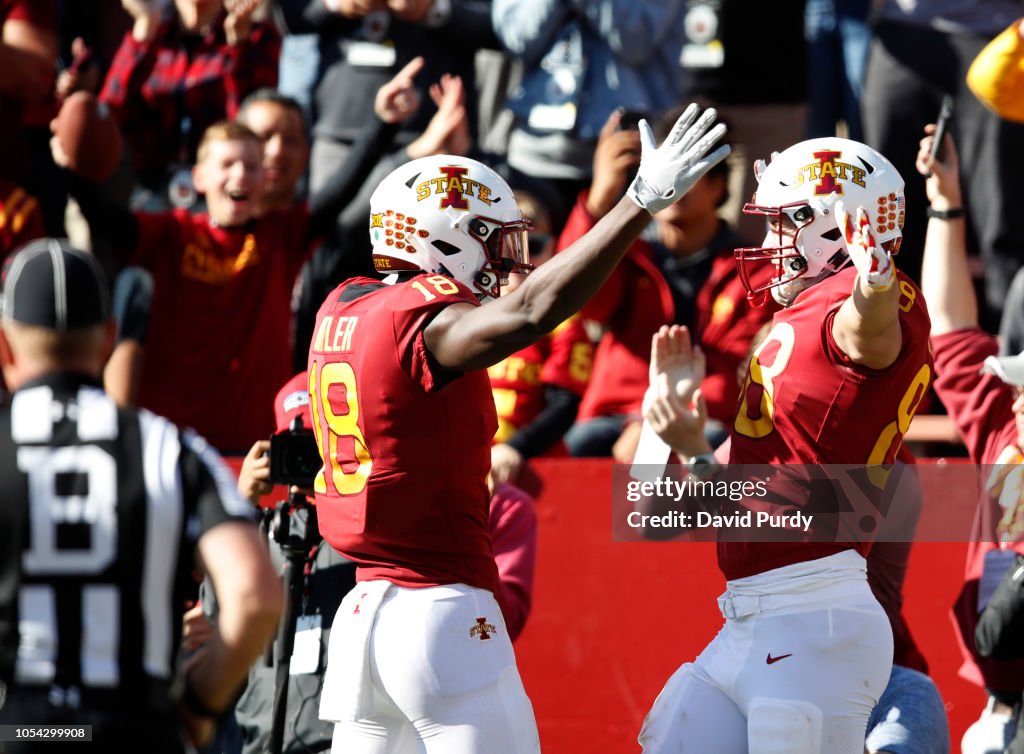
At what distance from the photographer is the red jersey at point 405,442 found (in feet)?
15.5

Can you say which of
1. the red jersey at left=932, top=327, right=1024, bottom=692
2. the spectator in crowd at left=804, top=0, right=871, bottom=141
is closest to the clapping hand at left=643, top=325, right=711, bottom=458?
the red jersey at left=932, top=327, right=1024, bottom=692

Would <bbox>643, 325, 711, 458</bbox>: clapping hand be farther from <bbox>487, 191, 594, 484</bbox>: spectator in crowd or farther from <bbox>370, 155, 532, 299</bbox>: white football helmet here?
<bbox>487, 191, 594, 484</bbox>: spectator in crowd

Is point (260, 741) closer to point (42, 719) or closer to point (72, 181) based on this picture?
point (42, 719)

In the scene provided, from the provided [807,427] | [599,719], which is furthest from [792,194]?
[599,719]

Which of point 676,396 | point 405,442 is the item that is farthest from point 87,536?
point 676,396

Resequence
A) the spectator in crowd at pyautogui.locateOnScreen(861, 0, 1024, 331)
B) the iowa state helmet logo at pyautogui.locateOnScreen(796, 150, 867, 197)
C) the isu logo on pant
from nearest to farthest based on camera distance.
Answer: the isu logo on pant → the iowa state helmet logo at pyautogui.locateOnScreen(796, 150, 867, 197) → the spectator in crowd at pyautogui.locateOnScreen(861, 0, 1024, 331)

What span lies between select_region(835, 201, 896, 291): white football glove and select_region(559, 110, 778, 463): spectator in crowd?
2922 millimetres

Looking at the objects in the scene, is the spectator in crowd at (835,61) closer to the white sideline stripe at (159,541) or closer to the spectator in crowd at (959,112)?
the spectator in crowd at (959,112)

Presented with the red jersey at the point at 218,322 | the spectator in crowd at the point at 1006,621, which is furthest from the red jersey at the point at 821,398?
the red jersey at the point at 218,322

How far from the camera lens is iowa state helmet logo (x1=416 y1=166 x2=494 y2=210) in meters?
5.11

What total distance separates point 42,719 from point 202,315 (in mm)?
4184

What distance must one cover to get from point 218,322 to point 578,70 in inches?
88.1

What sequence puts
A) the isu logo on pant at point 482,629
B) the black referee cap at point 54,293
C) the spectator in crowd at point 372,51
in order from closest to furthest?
the black referee cap at point 54,293 < the isu logo on pant at point 482,629 < the spectator in crowd at point 372,51

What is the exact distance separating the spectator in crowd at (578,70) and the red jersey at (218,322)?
4.72 feet
